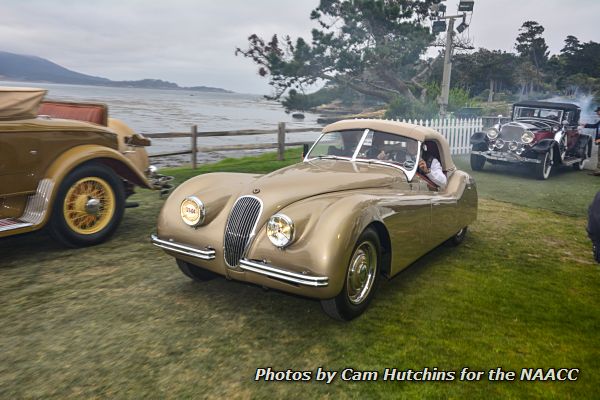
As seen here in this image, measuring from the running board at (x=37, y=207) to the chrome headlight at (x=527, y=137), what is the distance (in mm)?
11412

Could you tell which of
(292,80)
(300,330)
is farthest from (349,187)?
(292,80)

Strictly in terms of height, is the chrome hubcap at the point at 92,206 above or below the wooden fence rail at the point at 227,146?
below

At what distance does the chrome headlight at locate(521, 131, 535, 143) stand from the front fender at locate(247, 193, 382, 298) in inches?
399

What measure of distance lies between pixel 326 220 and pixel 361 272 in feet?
2.06

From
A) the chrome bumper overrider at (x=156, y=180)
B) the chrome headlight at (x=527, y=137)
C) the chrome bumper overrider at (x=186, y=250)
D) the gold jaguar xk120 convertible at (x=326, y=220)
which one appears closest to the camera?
the gold jaguar xk120 convertible at (x=326, y=220)

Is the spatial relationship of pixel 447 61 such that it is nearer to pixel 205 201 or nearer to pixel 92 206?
pixel 92 206

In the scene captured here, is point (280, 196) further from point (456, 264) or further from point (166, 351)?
point (456, 264)

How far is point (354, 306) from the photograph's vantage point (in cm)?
365

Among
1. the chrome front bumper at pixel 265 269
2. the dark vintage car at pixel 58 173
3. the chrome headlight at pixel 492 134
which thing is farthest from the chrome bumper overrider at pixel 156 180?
the chrome headlight at pixel 492 134

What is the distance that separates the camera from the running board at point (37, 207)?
476 centimetres

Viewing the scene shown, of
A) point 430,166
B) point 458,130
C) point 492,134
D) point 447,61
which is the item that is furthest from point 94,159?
point 447,61

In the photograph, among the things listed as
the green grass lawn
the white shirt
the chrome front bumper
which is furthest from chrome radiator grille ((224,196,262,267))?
the white shirt

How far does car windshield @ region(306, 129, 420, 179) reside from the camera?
4.91 m

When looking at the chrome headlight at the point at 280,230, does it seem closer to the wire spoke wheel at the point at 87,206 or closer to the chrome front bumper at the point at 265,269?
the chrome front bumper at the point at 265,269
